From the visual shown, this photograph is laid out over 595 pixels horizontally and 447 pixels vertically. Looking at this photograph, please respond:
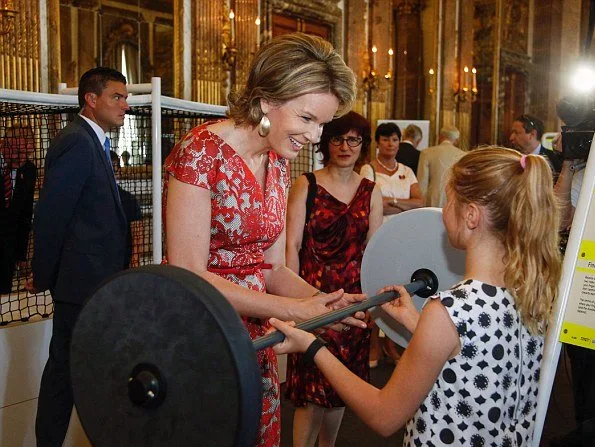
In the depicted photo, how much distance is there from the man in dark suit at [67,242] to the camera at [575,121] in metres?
1.78

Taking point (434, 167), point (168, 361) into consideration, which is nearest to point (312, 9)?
point (434, 167)

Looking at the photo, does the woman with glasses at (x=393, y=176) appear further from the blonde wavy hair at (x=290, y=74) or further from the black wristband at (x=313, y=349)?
the black wristband at (x=313, y=349)

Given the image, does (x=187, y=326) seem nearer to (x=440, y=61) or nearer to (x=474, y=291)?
(x=474, y=291)

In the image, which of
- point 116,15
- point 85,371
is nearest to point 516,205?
point 85,371

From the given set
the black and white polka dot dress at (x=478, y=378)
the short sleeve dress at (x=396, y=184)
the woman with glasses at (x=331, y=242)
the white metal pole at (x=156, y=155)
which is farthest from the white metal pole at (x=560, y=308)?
the short sleeve dress at (x=396, y=184)

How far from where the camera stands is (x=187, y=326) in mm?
1128

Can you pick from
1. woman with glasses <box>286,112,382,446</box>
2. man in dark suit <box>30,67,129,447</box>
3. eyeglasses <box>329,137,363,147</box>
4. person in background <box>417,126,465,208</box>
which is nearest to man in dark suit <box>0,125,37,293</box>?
man in dark suit <box>30,67,129,447</box>

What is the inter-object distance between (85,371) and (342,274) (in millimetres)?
1843

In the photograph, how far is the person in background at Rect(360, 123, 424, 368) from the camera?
510cm

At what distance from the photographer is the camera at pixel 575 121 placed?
2361mm

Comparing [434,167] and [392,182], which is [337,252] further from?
[434,167]

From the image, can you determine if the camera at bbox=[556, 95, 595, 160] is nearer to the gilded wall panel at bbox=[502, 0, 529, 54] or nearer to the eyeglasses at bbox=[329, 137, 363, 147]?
the eyeglasses at bbox=[329, 137, 363, 147]

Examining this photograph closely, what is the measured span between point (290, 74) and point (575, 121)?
1272 millimetres

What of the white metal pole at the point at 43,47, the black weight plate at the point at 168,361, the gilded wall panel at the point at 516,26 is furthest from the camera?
the gilded wall panel at the point at 516,26
